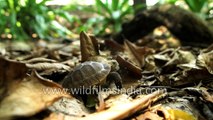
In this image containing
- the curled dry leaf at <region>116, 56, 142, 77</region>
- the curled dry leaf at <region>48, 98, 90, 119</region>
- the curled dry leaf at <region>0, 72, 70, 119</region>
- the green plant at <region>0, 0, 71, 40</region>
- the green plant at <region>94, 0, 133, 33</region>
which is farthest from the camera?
the green plant at <region>94, 0, 133, 33</region>

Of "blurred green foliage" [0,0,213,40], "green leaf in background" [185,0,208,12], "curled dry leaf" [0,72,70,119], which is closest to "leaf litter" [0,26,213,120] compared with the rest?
"curled dry leaf" [0,72,70,119]

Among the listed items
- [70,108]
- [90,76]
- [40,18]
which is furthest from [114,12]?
[70,108]

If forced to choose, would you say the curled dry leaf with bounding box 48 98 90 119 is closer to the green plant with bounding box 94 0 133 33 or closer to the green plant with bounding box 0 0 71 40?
the green plant with bounding box 0 0 71 40

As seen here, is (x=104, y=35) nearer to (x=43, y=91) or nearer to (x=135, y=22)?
(x=135, y=22)

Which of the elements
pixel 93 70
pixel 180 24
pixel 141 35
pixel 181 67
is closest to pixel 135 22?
pixel 141 35

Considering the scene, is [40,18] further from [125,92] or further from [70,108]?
[70,108]

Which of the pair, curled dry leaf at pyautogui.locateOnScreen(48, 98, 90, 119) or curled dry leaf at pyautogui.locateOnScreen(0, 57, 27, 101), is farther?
curled dry leaf at pyautogui.locateOnScreen(48, 98, 90, 119)
